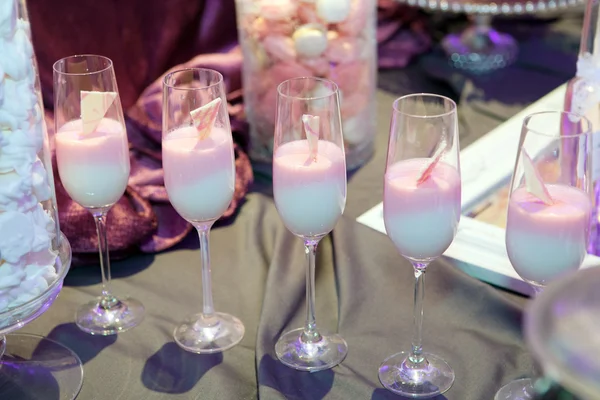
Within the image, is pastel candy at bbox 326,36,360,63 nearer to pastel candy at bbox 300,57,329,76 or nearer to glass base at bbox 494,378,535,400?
pastel candy at bbox 300,57,329,76

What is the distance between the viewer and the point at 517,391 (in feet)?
2.91

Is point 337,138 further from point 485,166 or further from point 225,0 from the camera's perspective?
point 225,0

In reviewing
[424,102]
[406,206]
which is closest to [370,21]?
[424,102]

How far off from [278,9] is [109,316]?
1.72ft

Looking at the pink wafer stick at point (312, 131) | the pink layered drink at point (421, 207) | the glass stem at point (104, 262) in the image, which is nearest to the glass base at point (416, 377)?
the pink layered drink at point (421, 207)

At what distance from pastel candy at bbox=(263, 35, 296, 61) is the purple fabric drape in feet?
0.50

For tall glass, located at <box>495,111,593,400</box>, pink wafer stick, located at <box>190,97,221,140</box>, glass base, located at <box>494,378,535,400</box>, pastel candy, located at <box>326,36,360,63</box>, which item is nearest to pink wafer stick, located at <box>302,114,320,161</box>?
pink wafer stick, located at <box>190,97,221,140</box>

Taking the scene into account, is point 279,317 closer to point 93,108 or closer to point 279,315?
point 279,315

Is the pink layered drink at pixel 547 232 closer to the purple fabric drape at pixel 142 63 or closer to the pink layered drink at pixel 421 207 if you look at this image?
the pink layered drink at pixel 421 207

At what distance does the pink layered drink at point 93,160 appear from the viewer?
96 cm

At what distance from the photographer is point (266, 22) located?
1.27m

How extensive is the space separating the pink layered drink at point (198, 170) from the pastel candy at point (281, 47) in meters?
0.37

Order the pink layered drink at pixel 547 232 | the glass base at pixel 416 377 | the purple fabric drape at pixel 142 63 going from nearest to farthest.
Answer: the pink layered drink at pixel 547 232 < the glass base at pixel 416 377 < the purple fabric drape at pixel 142 63

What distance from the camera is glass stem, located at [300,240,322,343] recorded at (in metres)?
0.95
